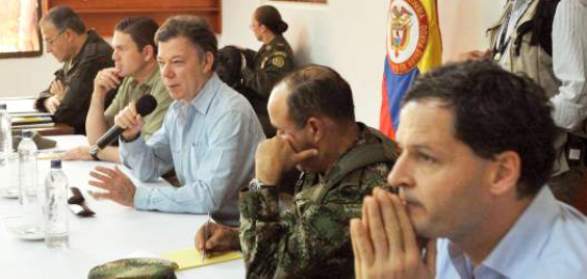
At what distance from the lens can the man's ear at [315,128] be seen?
6.09 feet

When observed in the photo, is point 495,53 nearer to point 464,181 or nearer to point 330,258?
point 330,258

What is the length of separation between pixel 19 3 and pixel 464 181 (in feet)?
20.0

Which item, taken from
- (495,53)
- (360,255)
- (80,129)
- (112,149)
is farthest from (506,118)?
(80,129)

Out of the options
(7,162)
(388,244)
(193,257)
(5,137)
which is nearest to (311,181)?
(193,257)

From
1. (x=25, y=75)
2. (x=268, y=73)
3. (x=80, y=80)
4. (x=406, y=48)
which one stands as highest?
(x=406, y=48)

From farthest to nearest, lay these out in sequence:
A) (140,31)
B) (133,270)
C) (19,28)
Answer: (19,28)
(140,31)
(133,270)

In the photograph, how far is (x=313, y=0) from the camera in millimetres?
5551

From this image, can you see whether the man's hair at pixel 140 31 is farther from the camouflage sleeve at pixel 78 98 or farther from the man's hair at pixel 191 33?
the camouflage sleeve at pixel 78 98

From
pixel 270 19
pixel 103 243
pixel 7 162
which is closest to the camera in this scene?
pixel 103 243

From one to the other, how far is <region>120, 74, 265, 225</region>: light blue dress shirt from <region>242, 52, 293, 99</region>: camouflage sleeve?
2.33 m

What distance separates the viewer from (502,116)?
1.11 m

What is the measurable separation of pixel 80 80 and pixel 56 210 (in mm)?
2250

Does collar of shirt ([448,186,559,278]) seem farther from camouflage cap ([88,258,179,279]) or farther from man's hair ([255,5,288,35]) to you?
man's hair ([255,5,288,35])

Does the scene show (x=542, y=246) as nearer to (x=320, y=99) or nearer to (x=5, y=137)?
(x=320, y=99)
